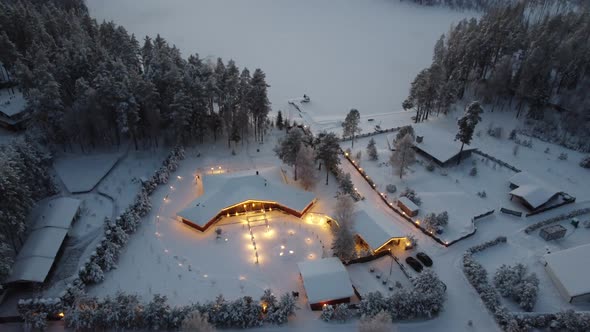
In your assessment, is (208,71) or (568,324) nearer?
(568,324)

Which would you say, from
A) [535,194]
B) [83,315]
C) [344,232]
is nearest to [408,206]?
[344,232]

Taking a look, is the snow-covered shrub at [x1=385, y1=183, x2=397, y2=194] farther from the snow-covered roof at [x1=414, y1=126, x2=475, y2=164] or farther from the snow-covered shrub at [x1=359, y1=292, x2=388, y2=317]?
the snow-covered shrub at [x1=359, y1=292, x2=388, y2=317]

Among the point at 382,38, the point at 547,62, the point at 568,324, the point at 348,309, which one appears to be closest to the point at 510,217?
the point at 568,324

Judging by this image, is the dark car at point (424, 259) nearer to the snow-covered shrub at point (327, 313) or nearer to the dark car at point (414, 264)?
the dark car at point (414, 264)

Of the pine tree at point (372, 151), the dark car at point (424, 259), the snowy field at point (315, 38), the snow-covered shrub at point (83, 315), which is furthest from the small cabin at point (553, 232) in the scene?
the snow-covered shrub at point (83, 315)

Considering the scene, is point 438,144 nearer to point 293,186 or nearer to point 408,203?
point 408,203

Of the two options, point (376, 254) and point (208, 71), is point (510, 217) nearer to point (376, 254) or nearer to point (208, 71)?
point (376, 254)
